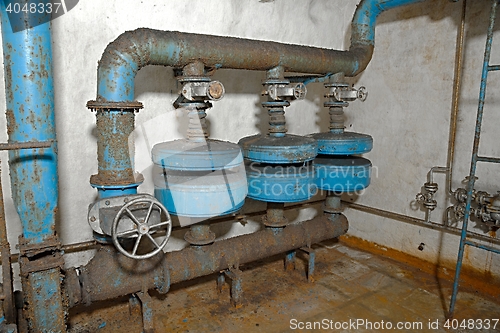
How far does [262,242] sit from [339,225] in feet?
2.13

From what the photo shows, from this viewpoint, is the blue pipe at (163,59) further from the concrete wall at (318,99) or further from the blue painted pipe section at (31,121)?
the concrete wall at (318,99)

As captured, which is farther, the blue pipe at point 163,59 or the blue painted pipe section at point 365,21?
the blue painted pipe section at point 365,21

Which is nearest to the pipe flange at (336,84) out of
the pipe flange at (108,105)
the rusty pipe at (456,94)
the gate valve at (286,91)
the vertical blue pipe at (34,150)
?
the gate valve at (286,91)

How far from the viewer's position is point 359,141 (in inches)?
86.0

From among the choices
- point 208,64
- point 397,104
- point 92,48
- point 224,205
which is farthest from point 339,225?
point 92,48

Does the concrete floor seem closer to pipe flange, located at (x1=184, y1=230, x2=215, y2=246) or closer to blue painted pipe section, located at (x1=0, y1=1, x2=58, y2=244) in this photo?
pipe flange, located at (x1=184, y1=230, x2=215, y2=246)

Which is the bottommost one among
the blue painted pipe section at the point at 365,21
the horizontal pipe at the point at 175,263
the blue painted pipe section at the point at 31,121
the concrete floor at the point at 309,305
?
the concrete floor at the point at 309,305

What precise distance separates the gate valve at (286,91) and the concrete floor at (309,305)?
44.8 inches

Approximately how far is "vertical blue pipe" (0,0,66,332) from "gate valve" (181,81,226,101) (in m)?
0.54

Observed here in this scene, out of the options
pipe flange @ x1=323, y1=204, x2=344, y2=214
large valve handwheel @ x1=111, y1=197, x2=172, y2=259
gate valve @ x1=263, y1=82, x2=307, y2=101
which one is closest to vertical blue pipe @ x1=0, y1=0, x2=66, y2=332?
large valve handwheel @ x1=111, y1=197, x2=172, y2=259

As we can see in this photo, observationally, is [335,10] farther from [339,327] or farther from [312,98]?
[339,327]

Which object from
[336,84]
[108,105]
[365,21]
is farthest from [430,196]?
[108,105]

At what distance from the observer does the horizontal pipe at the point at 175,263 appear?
1.54 m

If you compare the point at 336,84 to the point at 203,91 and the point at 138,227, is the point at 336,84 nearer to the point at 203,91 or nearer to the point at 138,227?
the point at 203,91
